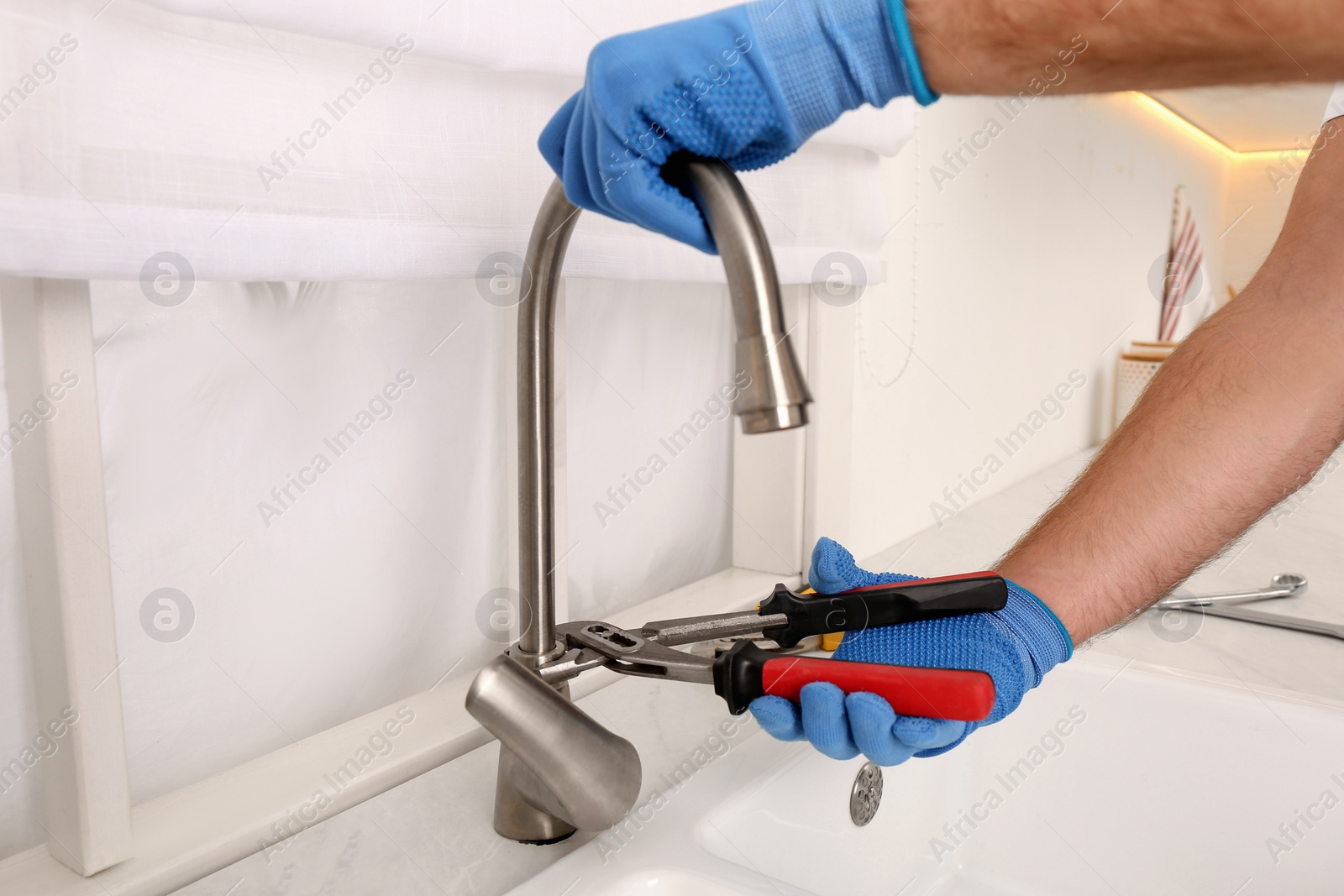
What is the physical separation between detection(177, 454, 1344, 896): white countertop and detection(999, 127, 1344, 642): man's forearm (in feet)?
0.59

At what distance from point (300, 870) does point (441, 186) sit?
415mm

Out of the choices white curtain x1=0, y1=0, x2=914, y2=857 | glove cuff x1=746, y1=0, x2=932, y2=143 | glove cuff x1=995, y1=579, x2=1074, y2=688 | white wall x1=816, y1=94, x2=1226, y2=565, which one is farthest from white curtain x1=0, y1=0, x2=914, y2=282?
white wall x1=816, y1=94, x2=1226, y2=565

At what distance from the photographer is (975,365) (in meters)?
1.46

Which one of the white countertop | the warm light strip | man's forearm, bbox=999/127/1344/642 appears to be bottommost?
the white countertop

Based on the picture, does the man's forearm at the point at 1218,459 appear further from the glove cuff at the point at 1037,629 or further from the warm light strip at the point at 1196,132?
the warm light strip at the point at 1196,132

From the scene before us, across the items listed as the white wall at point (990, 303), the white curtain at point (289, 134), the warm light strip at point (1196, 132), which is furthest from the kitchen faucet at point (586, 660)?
the warm light strip at point (1196, 132)


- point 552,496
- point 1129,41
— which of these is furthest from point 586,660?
point 1129,41

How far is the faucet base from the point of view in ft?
1.78

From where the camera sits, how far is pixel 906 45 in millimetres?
372

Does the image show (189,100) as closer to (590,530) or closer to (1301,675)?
(590,530)

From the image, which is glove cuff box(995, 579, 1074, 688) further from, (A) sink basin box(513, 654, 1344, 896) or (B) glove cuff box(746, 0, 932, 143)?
(B) glove cuff box(746, 0, 932, 143)

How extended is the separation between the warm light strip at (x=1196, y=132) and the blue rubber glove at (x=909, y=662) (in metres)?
1.70

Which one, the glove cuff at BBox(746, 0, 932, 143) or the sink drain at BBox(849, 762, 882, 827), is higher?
the glove cuff at BBox(746, 0, 932, 143)

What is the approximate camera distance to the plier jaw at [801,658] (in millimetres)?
466
